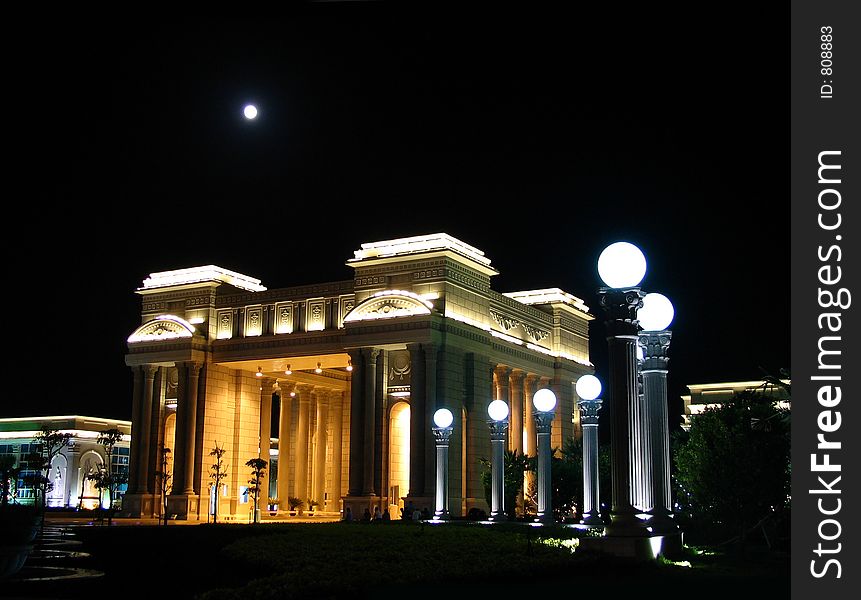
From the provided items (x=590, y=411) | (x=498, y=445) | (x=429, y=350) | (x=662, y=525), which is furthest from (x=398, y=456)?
(x=662, y=525)

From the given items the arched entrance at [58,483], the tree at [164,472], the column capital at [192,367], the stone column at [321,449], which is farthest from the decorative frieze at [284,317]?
the arched entrance at [58,483]

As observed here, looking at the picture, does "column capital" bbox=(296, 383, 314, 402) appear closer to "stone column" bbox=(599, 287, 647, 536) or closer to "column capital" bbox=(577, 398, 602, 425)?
"column capital" bbox=(577, 398, 602, 425)

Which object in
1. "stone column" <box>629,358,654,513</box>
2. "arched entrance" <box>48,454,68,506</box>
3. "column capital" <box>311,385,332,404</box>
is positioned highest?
"column capital" <box>311,385,332,404</box>

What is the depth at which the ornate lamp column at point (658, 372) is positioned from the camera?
18859 mm

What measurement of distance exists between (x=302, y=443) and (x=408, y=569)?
47376 mm

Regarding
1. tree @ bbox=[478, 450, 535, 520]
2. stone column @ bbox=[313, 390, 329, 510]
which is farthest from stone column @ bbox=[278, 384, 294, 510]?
tree @ bbox=[478, 450, 535, 520]

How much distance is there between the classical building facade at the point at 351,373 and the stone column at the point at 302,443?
0.09m

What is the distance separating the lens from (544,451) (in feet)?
99.3

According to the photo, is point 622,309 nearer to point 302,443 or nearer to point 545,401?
point 545,401

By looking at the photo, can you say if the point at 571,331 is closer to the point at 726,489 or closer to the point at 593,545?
the point at 726,489

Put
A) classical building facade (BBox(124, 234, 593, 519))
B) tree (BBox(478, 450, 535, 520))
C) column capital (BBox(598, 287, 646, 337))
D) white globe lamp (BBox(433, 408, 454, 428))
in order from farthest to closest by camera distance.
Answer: classical building facade (BBox(124, 234, 593, 519)) < tree (BBox(478, 450, 535, 520)) < white globe lamp (BBox(433, 408, 454, 428)) < column capital (BBox(598, 287, 646, 337))

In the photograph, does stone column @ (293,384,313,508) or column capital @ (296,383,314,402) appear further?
column capital @ (296,383,314,402)

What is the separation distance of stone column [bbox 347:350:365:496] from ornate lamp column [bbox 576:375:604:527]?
23.0 m

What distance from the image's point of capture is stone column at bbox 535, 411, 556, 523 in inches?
1188
